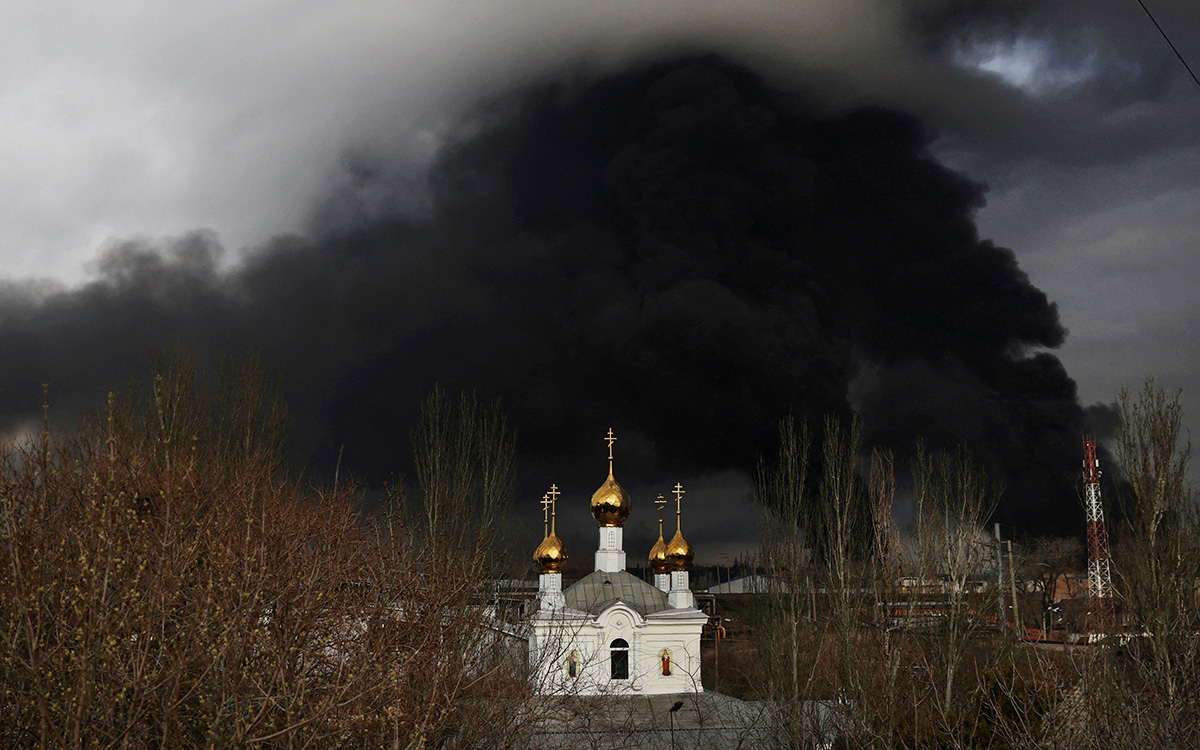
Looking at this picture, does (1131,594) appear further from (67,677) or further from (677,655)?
(677,655)

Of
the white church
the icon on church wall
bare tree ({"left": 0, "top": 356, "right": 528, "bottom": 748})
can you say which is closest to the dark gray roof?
the white church

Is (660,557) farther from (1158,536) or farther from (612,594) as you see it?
(1158,536)

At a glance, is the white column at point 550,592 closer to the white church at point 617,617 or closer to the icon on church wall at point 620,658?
the white church at point 617,617

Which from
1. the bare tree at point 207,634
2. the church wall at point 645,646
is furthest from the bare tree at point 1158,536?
the church wall at point 645,646

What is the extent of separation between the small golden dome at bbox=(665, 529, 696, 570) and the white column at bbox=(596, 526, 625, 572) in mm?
2139

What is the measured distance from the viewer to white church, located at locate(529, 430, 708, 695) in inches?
1163

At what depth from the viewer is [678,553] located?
3409 centimetres

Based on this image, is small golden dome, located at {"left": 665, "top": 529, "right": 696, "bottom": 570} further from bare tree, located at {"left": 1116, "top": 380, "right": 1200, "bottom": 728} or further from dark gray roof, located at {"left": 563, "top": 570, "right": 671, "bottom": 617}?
bare tree, located at {"left": 1116, "top": 380, "right": 1200, "bottom": 728}

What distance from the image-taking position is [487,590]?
19.8 meters

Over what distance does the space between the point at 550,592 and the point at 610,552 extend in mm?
2938

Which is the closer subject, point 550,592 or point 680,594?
point 550,592

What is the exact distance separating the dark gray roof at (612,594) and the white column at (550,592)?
44 cm

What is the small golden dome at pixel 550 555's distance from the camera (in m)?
31.9

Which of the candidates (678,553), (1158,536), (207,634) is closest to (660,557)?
(678,553)
